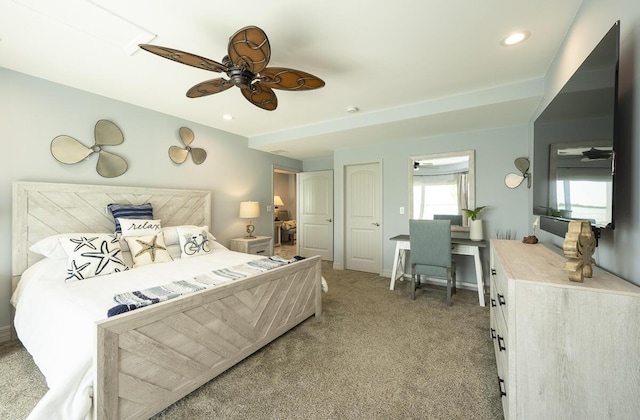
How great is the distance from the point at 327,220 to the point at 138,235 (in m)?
3.38

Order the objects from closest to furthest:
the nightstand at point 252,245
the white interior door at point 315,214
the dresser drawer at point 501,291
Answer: the dresser drawer at point 501,291, the nightstand at point 252,245, the white interior door at point 315,214

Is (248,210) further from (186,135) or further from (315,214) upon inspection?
(315,214)

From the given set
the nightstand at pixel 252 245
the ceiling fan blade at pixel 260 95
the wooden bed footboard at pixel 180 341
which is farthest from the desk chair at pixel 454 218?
the ceiling fan blade at pixel 260 95

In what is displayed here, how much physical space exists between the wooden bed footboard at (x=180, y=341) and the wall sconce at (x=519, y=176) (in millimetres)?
3128

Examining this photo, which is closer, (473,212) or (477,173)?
(473,212)

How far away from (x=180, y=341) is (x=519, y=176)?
4051mm

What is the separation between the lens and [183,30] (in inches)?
71.5

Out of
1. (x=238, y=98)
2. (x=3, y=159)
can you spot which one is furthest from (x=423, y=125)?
(x=3, y=159)

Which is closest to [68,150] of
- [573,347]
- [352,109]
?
[352,109]

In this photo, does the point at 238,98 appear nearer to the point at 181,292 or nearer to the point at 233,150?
the point at 233,150

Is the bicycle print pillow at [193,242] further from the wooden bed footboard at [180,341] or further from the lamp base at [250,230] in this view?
the wooden bed footboard at [180,341]

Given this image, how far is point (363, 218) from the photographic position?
4660mm

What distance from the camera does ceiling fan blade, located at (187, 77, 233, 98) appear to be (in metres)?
1.88

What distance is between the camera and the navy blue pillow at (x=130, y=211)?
2770 millimetres
